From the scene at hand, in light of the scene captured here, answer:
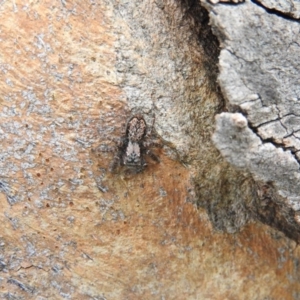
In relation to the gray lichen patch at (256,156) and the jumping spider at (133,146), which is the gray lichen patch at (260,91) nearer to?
the gray lichen patch at (256,156)

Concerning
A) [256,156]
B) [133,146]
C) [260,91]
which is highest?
[260,91]

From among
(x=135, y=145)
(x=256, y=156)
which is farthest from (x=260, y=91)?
(x=135, y=145)

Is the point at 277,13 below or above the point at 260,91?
above

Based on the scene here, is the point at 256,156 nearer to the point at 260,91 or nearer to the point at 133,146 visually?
the point at 260,91

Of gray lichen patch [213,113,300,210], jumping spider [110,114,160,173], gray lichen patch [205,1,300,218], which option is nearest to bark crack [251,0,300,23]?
gray lichen patch [205,1,300,218]

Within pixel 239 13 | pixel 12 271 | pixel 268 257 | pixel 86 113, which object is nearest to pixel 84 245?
pixel 12 271

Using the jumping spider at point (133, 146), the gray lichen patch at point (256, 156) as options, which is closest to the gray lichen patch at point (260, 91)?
the gray lichen patch at point (256, 156)

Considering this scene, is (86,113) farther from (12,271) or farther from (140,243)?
(12,271)

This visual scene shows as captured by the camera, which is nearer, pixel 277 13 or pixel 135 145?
pixel 277 13
